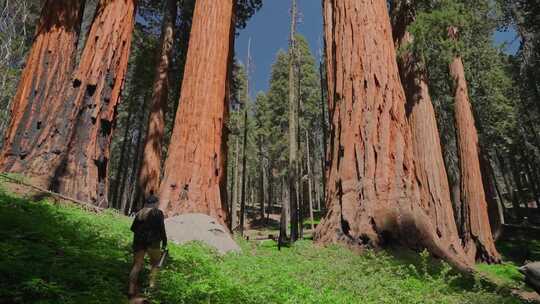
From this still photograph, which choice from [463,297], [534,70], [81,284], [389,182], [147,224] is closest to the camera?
[81,284]

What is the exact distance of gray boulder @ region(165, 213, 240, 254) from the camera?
6.68 m

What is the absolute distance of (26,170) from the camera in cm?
708

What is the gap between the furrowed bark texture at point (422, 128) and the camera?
9062 millimetres

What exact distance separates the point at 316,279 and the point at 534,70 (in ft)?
57.8

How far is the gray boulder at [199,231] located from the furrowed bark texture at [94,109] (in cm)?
208

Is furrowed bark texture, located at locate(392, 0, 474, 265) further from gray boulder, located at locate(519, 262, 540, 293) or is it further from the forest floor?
the forest floor

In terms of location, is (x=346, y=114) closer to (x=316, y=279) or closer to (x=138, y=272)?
(x=316, y=279)

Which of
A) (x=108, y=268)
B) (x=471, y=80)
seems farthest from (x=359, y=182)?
(x=471, y=80)

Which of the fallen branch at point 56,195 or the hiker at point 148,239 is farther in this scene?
the fallen branch at point 56,195

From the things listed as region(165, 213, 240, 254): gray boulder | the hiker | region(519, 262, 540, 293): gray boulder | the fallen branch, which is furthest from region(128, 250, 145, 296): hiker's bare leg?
region(519, 262, 540, 293): gray boulder

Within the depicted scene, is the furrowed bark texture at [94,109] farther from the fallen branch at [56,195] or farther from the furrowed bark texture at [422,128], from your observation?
the furrowed bark texture at [422,128]

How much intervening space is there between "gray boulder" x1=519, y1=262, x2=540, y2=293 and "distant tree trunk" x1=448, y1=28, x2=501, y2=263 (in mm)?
7591

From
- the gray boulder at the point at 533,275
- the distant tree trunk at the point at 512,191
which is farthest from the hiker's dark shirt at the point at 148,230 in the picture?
the distant tree trunk at the point at 512,191

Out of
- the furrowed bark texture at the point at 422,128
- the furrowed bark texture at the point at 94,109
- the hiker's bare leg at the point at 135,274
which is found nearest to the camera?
the hiker's bare leg at the point at 135,274
